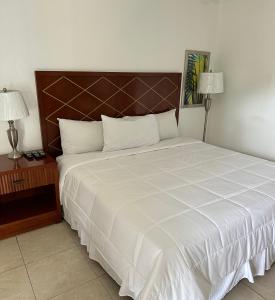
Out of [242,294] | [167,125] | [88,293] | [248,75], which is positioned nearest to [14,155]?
[88,293]

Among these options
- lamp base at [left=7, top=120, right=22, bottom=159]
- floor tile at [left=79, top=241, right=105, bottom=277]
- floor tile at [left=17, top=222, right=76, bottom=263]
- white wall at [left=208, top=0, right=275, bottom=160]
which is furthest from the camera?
white wall at [left=208, top=0, right=275, bottom=160]

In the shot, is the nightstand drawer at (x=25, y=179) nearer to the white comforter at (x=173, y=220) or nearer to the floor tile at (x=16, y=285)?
the white comforter at (x=173, y=220)

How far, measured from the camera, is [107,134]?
8.23ft

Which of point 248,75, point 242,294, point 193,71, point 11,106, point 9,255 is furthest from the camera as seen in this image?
point 193,71

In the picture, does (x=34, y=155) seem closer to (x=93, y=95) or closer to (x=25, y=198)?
(x=25, y=198)

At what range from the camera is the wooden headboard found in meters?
2.40

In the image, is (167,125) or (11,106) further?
(167,125)

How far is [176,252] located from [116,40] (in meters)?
2.29

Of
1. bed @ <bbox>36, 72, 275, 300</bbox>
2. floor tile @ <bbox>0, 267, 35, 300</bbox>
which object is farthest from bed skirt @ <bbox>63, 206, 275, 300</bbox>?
floor tile @ <bbox>0, 267, 35, 300</bbox>

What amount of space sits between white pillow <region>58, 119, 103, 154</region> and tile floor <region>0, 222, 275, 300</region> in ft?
2.74

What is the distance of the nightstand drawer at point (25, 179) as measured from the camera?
1927 mm

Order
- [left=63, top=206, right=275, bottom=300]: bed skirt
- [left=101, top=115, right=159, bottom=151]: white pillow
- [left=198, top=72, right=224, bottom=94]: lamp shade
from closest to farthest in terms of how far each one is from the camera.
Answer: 1. [left=63, top=206, right=275, bottom=300]: bed skirt
2. [left=101, top=115, right=159, bottom=151]: white pillow
3. [left=198, top=72, right=224, bottom=94]: lamp shade

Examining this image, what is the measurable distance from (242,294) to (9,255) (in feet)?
5.53

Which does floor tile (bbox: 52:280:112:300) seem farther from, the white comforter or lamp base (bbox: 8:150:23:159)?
lamp base (bbox: 8:150:23:159)
